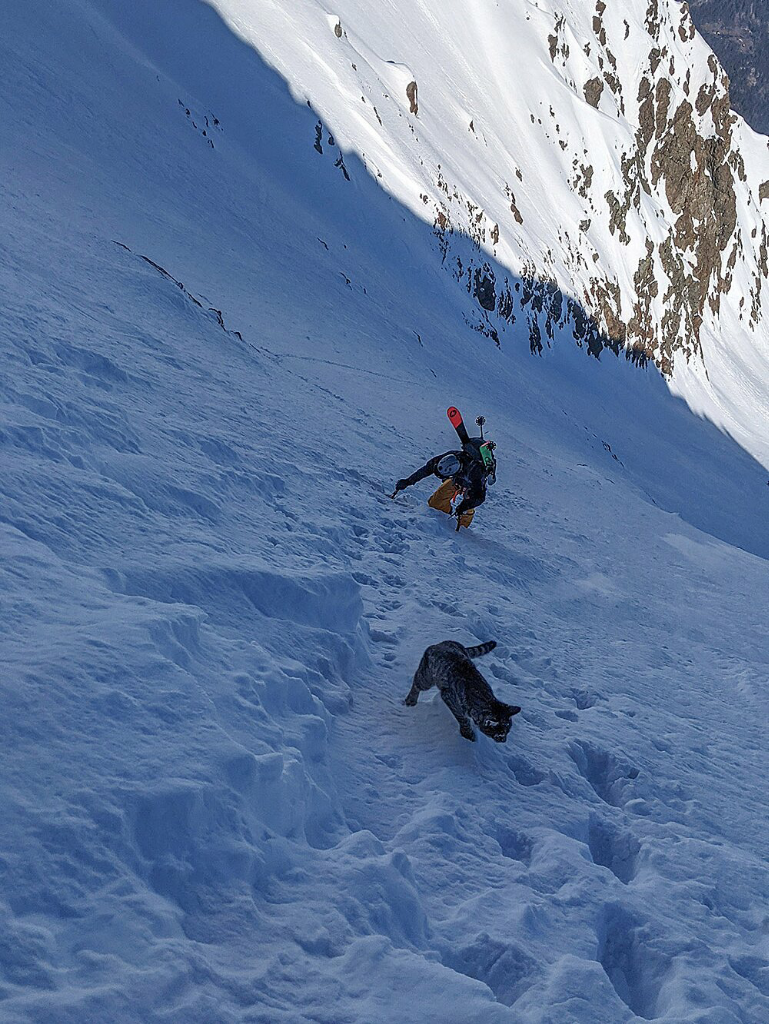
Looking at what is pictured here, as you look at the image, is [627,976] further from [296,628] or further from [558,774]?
[296,628]

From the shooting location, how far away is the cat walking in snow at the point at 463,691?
4379 millimetres

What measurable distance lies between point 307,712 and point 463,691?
0.97 meters

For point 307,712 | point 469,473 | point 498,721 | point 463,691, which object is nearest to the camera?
point 307,712

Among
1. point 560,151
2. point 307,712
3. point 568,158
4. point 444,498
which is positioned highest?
point 568,158

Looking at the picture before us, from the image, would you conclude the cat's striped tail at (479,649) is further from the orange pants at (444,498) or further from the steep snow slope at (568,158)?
the steep snow slope at (568,158)

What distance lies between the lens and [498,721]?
171 inches

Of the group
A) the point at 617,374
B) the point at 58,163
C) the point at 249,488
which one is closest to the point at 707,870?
the point at 249,488

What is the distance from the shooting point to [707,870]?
4254 mm

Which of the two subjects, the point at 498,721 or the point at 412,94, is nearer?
the point at 498,721

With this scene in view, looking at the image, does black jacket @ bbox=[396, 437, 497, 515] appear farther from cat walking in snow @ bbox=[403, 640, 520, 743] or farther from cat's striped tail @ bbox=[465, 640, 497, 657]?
cat walking in snow @ bbox=[403, 640, 520, 743]

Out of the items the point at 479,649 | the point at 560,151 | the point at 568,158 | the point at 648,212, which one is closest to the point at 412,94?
the point at 560,151

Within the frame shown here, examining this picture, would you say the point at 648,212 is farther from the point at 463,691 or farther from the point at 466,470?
the point at 463,691

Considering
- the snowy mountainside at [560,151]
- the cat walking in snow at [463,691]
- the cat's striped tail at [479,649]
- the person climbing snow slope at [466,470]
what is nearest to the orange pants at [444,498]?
the person climbing snow slope at [466,470]

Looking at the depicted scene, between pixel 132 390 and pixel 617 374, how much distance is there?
52.3 meters
